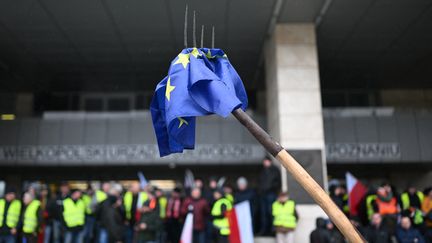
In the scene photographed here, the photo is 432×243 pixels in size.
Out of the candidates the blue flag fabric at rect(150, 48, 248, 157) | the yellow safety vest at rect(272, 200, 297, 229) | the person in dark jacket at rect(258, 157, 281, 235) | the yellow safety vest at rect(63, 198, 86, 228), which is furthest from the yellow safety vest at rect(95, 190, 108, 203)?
the blue flag fabric at rect(150, 48, 248, 157)

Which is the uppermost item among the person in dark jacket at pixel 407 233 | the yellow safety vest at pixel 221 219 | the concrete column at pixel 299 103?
the concrete column at pixel 299 103

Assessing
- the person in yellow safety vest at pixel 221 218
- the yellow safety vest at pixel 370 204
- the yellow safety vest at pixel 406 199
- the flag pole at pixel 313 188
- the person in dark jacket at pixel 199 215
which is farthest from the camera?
the yellow safety vest at pixel 406 199

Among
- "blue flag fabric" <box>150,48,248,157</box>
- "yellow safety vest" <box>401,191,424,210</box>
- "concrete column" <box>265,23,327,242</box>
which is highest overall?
"concrete column" <box>265,23,327,242</box>

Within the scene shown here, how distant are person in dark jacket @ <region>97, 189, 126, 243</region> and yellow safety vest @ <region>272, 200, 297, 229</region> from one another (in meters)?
4.05

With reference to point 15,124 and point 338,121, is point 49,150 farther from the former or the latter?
point 338,121

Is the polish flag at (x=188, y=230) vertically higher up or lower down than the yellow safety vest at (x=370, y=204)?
lower down

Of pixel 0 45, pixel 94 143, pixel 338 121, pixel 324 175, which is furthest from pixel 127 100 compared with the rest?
pixel 324 175

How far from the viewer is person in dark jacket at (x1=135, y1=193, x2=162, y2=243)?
1226 centimetres

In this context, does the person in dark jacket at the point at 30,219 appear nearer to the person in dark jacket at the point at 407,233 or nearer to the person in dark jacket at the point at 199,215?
the person in dark jacket at the point at 199,215

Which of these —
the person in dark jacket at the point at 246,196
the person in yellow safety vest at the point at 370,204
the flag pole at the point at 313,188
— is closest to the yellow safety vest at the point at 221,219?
the person in dark jacket at the point at 246,196

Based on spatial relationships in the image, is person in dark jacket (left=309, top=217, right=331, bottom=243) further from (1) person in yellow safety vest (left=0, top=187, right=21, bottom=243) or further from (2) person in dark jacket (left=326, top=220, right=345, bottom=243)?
(1) person in yellow safety vest (left=0, top=187, right=21, bottom=243)

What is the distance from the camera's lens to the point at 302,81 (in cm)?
1415

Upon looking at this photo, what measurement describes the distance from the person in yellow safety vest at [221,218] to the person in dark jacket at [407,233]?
4.53 meters

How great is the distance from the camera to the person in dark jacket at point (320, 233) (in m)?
11.8
